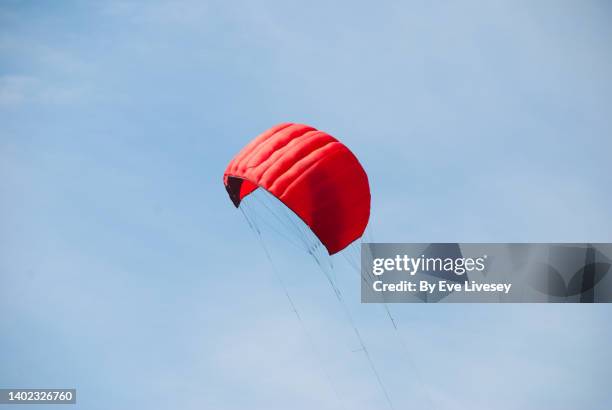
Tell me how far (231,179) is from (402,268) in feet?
40.8

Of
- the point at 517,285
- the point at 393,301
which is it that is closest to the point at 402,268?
the point at 393,301

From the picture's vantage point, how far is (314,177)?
40594 millimetres

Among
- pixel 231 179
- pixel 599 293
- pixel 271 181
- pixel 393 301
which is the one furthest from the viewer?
pixel 599 293

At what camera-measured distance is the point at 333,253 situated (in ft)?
136

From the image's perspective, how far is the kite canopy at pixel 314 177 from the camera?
40.4 m

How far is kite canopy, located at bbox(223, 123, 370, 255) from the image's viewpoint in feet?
132

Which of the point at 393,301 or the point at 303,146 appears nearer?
the point at 303,146

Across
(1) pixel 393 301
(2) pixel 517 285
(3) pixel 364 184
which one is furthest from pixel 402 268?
(3) pixel 364 184

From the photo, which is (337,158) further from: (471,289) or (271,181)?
(471,289)

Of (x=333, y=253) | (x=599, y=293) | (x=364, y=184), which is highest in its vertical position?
(x=364, y=184)

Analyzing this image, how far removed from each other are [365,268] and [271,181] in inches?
553

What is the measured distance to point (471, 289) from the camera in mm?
53156

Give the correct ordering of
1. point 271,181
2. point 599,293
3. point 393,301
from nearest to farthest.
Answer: point 271,181
point 393,301
point 599,293

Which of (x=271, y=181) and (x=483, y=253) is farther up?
(x=271, y=181)
